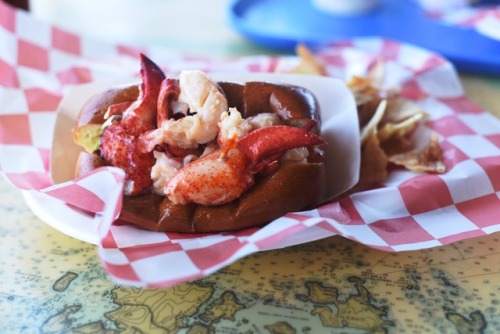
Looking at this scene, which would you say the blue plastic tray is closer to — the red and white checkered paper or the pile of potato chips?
the red and white checkered paper

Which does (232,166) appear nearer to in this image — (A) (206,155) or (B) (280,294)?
(A) (206,155)

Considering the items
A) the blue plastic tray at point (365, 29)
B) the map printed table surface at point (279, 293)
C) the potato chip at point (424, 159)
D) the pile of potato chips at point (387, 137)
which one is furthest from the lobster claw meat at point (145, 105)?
the blue plastic tray at point (365, 29)

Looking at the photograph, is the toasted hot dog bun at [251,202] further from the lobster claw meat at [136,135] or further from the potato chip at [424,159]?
the potato chip at [424,159]

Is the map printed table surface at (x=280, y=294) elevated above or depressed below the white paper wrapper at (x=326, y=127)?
below

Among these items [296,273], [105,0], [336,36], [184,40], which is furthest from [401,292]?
[105,0]

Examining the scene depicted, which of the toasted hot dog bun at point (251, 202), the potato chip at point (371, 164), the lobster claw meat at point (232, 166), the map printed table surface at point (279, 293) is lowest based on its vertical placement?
the map printed table surface at point (279, 293)

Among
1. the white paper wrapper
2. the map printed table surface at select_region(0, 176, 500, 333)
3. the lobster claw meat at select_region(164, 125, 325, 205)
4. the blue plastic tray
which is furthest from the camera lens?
the blue plastic tray

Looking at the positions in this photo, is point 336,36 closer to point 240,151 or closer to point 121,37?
point 121,37

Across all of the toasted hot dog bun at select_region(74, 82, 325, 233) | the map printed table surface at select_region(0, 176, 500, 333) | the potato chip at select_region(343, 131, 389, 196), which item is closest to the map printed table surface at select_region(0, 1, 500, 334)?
the map printed table surface at select_region(0, 176, 500, 333)
